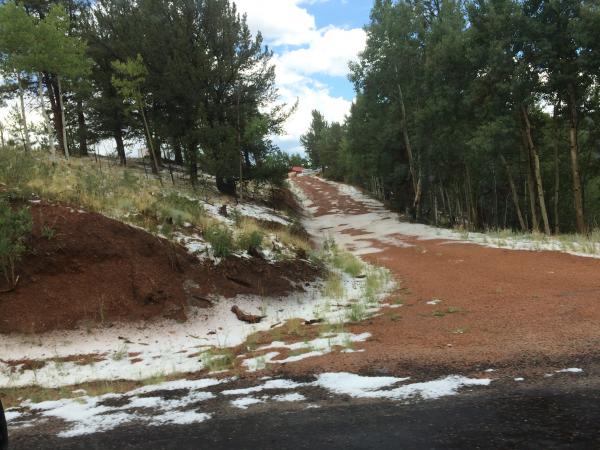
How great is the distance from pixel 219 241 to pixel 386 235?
54.0ft

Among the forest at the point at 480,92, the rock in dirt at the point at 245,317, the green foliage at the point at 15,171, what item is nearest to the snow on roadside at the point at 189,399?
the rock in dirt at the point at 245,317

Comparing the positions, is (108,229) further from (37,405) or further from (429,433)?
(429,433)

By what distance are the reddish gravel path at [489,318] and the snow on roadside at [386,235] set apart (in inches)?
64.6

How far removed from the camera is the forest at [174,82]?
922 inches

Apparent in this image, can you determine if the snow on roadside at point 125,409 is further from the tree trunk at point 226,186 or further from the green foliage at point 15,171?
the tree trunk at point 226,186

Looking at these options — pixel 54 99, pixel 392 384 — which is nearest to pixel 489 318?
pixel 392 384

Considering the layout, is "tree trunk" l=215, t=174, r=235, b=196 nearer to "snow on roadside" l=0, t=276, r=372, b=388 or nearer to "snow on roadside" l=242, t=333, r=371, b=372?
"snow on roadside" l=0, t=276, r=372, b=388

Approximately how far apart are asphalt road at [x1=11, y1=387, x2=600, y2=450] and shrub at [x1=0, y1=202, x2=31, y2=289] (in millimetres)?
4896

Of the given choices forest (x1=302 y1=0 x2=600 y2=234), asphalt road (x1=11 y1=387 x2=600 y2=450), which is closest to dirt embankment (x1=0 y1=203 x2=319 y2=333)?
asphalt road (x1=11 y1=387 x2=600 y2=450)

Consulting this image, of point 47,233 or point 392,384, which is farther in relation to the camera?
point 47,233

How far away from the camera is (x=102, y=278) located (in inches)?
361

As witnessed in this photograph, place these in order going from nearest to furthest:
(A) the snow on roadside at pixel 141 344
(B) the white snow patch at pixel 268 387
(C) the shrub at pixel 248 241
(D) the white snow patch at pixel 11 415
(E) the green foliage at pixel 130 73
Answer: (D) the white snow patch at pixel 11 415, (B) the white snow patch at pixel 268 387, (A) the snow on roadside at pixel 141 344, (C) the shrub at pixel 248 241, (E) the green foliage at pixel 130 73

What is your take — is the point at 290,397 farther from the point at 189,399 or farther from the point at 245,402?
the point at 189,399

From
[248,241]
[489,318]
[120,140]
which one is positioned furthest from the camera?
[120,140]
